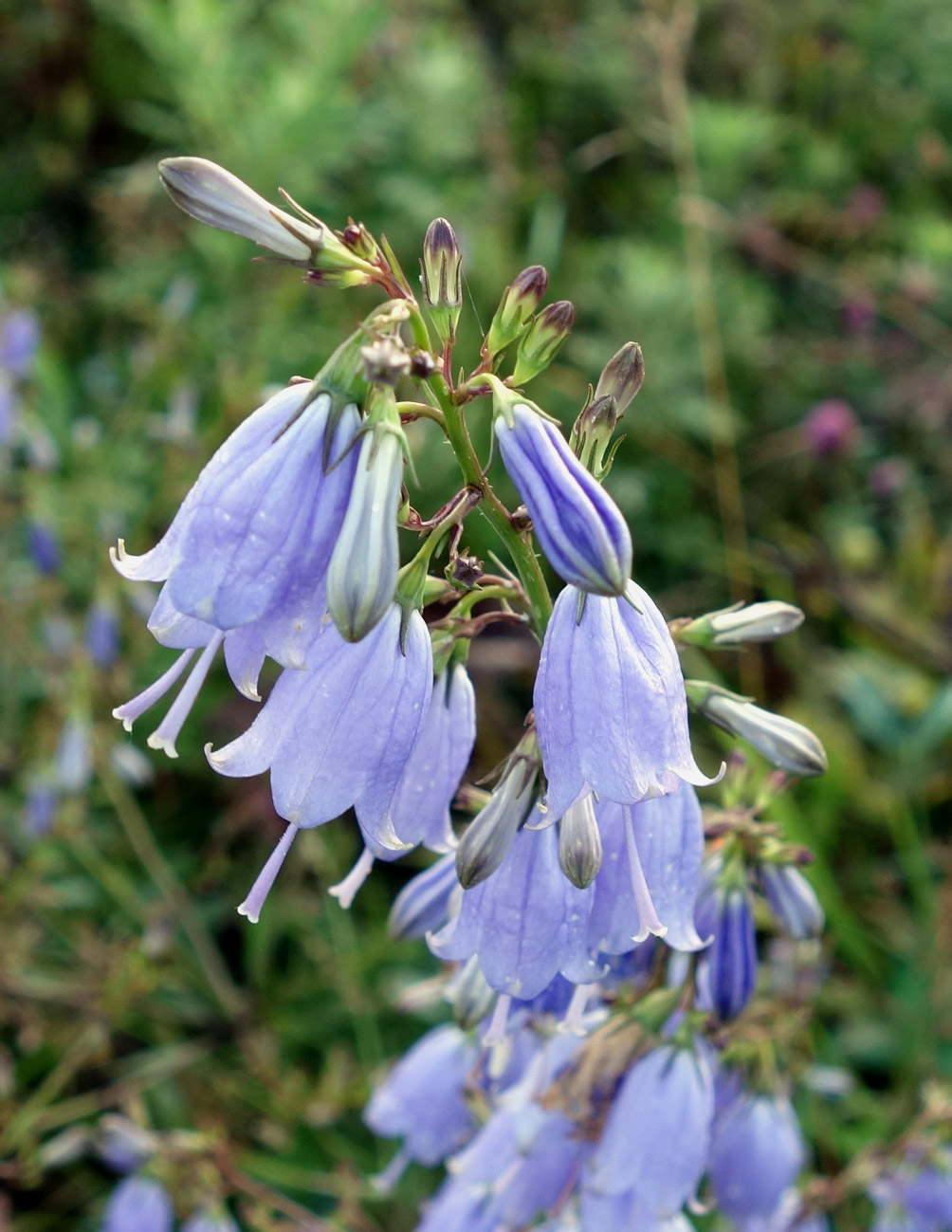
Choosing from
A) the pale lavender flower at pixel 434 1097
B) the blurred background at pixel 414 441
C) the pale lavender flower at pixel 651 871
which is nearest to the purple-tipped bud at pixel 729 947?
the pale lavender flower at pixel 651 871

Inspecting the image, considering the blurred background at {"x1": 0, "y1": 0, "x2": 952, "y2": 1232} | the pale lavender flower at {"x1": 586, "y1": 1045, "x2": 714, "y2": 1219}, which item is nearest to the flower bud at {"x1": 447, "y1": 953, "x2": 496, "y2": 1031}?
the pale lavender flower at {"x1": 586, "y1": 1045, "x2": 714, "y2": 1219}

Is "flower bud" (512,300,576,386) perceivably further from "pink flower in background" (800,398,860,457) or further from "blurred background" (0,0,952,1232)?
"pink flower in background" (800,398,860,457)

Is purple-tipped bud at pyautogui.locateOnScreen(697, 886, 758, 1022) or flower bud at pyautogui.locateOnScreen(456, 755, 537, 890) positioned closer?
flower bud at pyautogui.locateOnScreen(456, 755, 537, 890)

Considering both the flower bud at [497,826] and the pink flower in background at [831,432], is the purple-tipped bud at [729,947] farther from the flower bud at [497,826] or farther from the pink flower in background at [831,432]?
the pink flower in background at [831,432]

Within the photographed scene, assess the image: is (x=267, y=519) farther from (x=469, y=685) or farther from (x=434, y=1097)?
(x=434, y=1097)

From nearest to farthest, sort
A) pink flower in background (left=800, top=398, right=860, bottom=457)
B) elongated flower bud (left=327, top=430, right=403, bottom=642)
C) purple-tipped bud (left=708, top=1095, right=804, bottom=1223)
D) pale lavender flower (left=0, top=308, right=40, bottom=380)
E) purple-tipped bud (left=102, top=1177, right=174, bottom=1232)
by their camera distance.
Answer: elongated flower bud (left=327, top=430, right=403, bottom=642)
purple-tipped bud (left=708, top=1095, right=804, bottom=1223)
purple-tipped bud (left=102, top=1177, right=174, bottom=1232)
pale lavender flower (left=0, top=308, right=40, bottom=380)
pink flower in background (left=800, top=398, right=860, bottom=457)

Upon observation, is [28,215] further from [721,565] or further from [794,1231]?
[794,1231]

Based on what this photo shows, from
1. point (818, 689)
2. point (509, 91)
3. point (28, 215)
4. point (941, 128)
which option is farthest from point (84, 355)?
point (941, 128)
